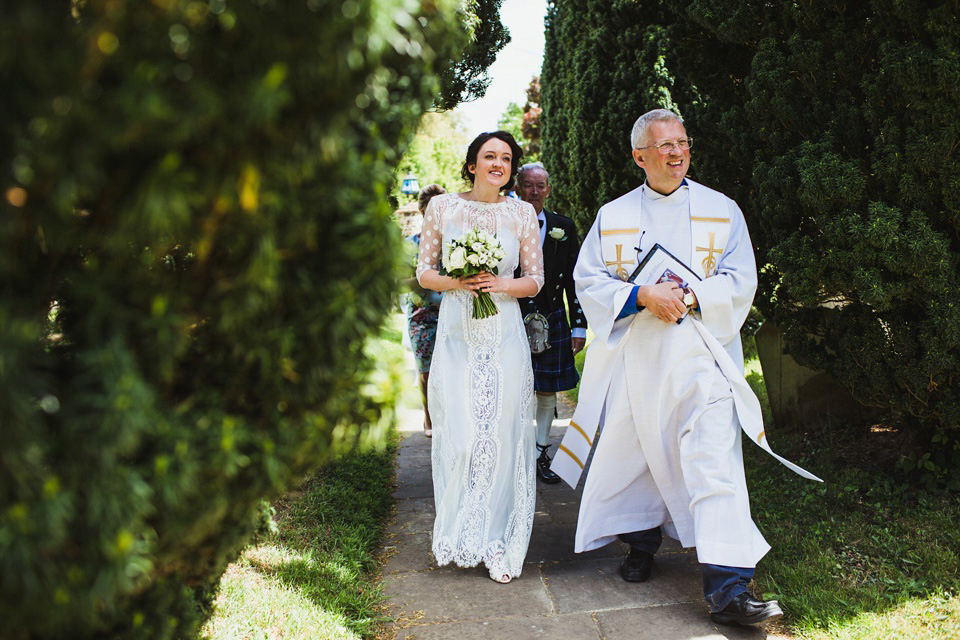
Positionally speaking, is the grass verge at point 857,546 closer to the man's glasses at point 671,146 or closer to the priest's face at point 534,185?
the man's glasses at point 671,146

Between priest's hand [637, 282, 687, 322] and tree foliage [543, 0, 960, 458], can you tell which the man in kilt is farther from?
priest's hand [637, 282, 687, 322]

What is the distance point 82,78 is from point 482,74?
4.77 meters

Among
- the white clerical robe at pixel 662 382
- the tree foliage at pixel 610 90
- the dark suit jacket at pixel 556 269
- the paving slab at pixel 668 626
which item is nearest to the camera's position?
the paving slab at pixel 668 626

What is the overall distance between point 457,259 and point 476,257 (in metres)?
0.10

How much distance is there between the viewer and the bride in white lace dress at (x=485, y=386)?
413cm

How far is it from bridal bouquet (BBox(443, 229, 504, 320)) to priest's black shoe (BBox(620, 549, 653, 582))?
58.1 inches

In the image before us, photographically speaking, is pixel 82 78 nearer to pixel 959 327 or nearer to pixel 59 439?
pixel 59 439

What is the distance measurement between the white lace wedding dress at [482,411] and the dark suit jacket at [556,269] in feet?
3.29

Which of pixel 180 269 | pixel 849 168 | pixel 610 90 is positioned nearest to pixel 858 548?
pixel 849 168

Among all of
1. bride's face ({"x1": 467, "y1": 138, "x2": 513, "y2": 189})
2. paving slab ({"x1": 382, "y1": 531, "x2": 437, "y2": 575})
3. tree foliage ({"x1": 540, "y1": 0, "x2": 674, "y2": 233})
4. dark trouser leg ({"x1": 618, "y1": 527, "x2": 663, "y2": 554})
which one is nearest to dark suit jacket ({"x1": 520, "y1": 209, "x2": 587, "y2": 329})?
bride's face ({"x1": 467, "y1": 138, "x2": 513, "y2": 189})

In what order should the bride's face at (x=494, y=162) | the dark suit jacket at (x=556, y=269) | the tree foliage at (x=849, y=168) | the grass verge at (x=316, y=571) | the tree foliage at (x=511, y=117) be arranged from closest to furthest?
the grass verge at (x=316, y=571)
the tree foliage at (x=849, y=168)
the bride's face at (x=494, y=162)
the dark suit jacket at (x=556, y=269)
the tree foliage at (x=511, y=117)

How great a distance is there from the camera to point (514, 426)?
4.26 meters

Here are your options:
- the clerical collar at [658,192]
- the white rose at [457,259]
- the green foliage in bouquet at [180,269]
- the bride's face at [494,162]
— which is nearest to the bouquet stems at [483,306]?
the white rose at [457,259]

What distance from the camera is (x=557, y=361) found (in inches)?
220
